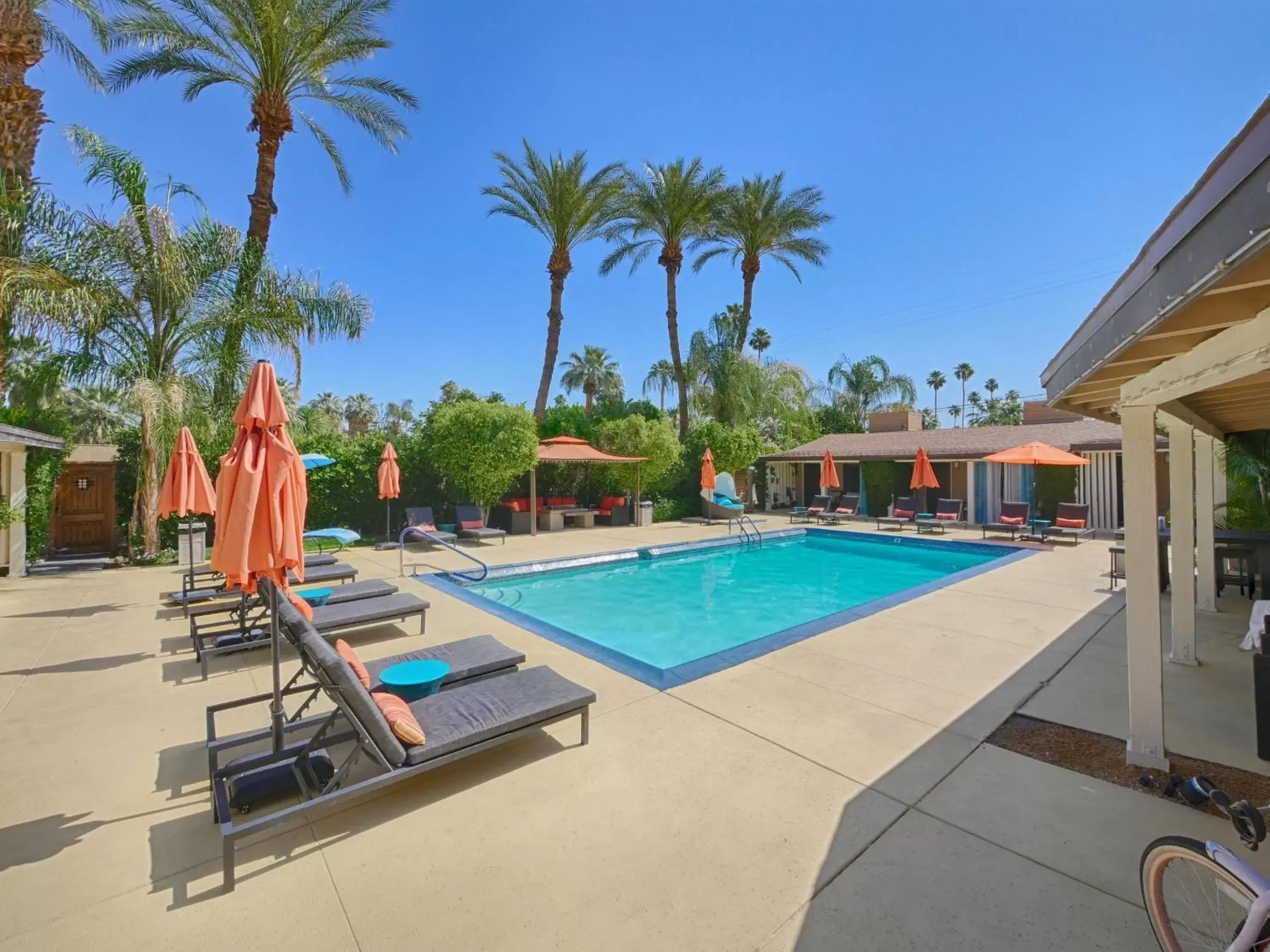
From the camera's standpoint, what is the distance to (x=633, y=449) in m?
20.2

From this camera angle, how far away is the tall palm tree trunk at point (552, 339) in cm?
2194

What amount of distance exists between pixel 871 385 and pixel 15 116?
1632 inches

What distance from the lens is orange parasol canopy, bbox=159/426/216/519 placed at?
8.30m

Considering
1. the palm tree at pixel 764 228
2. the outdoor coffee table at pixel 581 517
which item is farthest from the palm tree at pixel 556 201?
Result: the palm tree at pixel 764 228

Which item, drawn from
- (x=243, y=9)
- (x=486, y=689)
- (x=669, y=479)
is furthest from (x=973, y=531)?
(x=243, y=9)

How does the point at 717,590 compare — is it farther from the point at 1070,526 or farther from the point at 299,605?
the point at 1070,526

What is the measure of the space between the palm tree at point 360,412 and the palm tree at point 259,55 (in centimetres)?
5183

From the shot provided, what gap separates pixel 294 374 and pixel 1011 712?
577 inches

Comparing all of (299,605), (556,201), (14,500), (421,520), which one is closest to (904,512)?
(421,520)

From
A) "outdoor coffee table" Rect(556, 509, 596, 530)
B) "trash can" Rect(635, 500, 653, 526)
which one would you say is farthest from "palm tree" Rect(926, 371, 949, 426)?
"outdoor coffee table" Rect(556, 509, 596, 530)

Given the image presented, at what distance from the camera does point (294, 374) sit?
13.4 m

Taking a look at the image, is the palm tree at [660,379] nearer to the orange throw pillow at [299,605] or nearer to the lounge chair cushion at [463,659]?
the lounge chair cushion at [463,659]

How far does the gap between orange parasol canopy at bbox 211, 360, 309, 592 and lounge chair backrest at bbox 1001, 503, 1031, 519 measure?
18.1 meters

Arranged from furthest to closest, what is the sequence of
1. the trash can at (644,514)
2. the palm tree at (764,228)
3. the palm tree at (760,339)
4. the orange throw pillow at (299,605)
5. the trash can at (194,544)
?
1. the palm tree at (760,339)
2. the palm tree at (764,228)
3. the trash can at (644,514)
4. the trash can at (194,544)
5. the orange throw pillow at (299,605)
